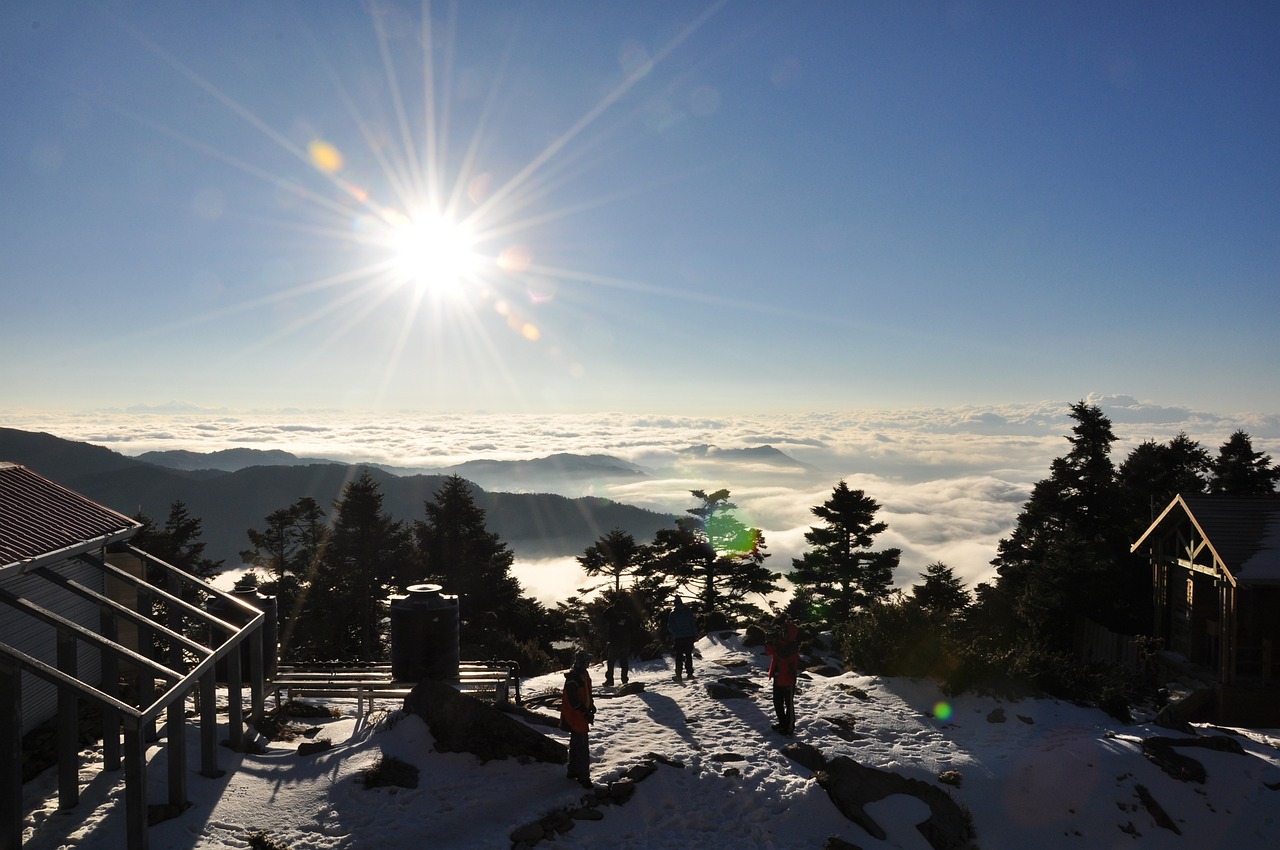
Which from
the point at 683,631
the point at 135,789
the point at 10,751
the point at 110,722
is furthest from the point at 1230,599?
the point at 10,751

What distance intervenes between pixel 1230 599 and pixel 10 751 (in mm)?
26433

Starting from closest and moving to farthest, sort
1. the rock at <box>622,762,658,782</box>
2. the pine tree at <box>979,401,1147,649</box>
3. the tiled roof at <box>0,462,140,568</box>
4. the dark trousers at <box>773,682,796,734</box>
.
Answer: the rock at <box>622,762,658,782</box> → the tiled roof at <box>0,462,140,568</box> → the dark trousers at <box>773,682,796,734</box> → the pine tree at <box>979,401,1147,649</box>

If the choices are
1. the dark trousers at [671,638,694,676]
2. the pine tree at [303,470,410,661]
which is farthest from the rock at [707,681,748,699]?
the pine tree at [303,470,410,661]

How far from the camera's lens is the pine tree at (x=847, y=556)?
3841cm

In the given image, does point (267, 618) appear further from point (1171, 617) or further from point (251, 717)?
point (1171, 617)

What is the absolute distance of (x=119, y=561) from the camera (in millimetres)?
14445

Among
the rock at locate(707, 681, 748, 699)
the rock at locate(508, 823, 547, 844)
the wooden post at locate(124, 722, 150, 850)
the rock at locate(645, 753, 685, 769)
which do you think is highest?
the wooden post at locate(124, 722, 150, 850)

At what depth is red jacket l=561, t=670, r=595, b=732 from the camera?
9.91 m

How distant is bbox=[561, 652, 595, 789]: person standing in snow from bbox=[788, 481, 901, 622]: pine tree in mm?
30067

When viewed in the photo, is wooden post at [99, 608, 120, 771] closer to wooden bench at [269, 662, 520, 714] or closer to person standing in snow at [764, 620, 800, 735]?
wooden bench at [269, 662, 520, 714]

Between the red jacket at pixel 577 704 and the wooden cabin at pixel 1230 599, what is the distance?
1905 cm

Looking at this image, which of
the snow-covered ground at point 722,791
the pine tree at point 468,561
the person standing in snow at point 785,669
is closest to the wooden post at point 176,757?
the snow-covered ground at point 722,791

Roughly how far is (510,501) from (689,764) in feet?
625

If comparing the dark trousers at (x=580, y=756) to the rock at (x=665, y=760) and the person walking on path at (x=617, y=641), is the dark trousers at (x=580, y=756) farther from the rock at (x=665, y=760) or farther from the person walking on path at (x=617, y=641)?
the person walking on path at (x=617, y=641)
